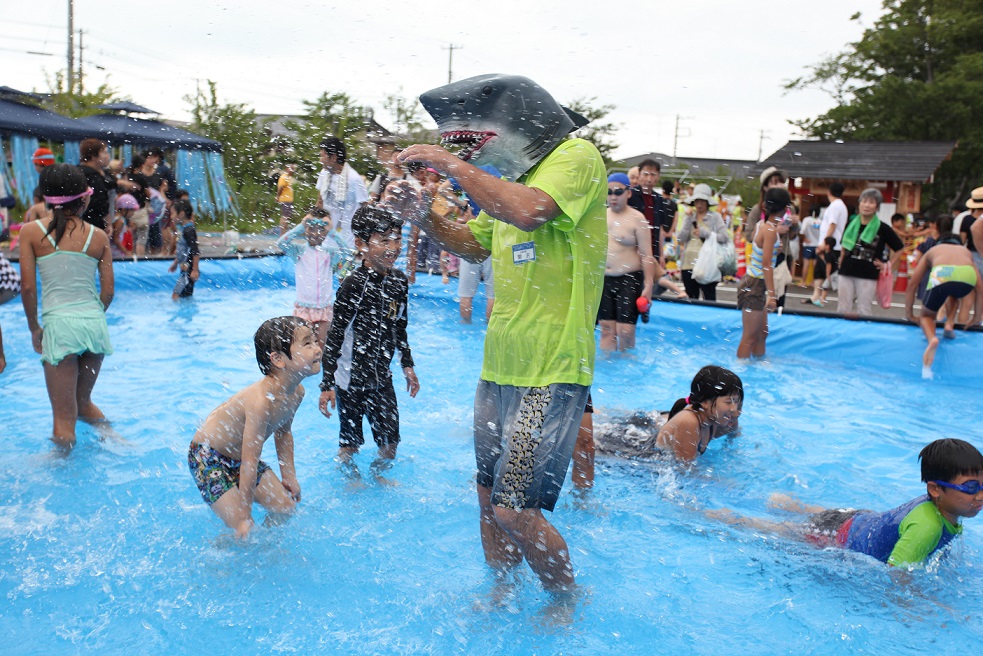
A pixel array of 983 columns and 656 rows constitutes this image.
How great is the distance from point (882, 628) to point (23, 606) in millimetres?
3468

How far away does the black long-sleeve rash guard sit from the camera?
175 inches

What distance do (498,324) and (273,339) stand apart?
104cm

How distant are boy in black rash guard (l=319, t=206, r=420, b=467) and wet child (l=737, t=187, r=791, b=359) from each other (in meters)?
4.51

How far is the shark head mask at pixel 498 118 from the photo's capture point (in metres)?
2.87

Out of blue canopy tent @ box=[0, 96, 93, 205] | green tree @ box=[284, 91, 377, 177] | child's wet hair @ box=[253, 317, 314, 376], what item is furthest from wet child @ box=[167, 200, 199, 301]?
child's wet hair @ box=[253, 317, 314, 376]

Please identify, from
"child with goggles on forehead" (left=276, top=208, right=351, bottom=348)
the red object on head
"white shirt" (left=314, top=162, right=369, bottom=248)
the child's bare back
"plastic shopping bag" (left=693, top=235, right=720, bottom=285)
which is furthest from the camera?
"plastic shopping bag" (left=693, top=235, right=720, bottom=285)

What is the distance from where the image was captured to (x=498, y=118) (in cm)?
289

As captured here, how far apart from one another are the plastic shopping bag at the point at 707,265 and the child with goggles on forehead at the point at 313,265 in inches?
212

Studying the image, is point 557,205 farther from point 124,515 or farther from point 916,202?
point 916,202

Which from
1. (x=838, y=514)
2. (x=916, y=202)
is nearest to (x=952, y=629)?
(x=838, y=514)

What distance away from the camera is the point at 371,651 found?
3.06m

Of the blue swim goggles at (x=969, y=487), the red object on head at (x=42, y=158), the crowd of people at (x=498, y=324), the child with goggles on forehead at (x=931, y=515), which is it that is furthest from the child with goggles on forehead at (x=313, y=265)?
the blue swim goggles at (x=969, y=487)

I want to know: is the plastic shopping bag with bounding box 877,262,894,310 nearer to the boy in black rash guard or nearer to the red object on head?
the boy in black rash guard

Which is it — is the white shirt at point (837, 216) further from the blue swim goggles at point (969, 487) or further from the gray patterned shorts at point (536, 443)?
the gray patterned shorts at point (536, 443)
